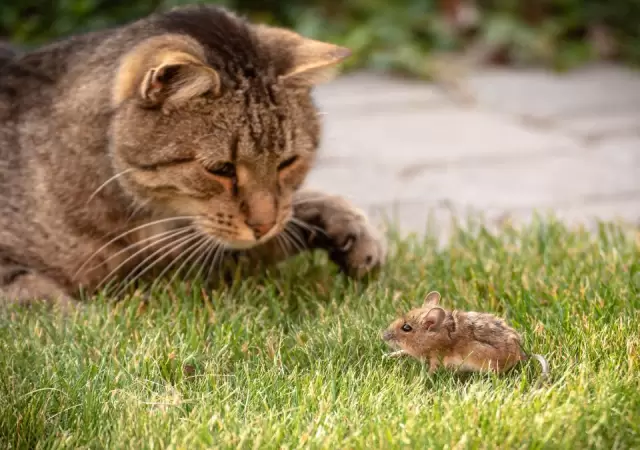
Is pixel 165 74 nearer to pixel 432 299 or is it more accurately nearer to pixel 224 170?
pixel 224 170

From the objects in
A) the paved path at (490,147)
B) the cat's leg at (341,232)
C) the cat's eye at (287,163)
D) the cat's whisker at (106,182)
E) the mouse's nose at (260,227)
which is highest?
the cat's eye at (287,163)

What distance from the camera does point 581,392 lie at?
231cm

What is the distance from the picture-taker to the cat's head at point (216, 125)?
3.04 metres

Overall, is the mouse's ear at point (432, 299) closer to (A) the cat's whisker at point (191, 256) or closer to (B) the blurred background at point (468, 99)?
Answer: (A) the cat's whisker at point (191, 256)

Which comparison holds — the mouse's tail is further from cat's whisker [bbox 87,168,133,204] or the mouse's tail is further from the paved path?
the paved path

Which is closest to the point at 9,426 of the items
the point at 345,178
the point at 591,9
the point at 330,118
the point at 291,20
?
the point at 345,178

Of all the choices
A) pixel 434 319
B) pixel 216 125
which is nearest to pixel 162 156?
pixel 216 125

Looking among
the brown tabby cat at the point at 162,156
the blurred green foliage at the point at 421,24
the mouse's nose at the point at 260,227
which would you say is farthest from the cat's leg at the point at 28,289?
the blurred green foliage at the point at 421,24

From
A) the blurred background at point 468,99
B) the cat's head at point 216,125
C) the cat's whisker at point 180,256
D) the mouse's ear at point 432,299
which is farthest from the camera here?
the blurred background at point 468,99

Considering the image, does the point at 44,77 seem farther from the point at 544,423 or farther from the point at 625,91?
the point at 625,91

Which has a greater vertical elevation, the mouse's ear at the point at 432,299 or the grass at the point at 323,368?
the mouse's ear at the point at 432,299

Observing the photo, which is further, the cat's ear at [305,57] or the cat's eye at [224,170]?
the cat's ear at [305,57]

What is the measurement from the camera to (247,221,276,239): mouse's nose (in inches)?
123

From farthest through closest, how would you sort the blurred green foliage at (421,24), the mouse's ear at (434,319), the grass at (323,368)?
the blurred green foliage at (421,24)
the mouse's ear at (434,319)
the grass at (323,368)
